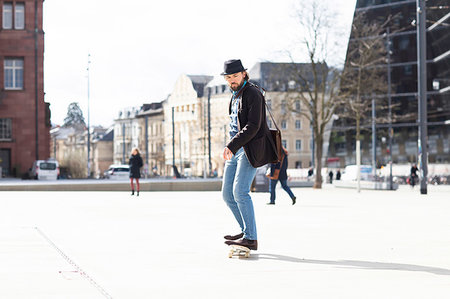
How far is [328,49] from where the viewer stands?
142ft

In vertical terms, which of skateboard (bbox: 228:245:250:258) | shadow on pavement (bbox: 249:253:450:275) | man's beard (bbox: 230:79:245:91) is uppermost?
man's beard (bbox: 230:79:245:91)

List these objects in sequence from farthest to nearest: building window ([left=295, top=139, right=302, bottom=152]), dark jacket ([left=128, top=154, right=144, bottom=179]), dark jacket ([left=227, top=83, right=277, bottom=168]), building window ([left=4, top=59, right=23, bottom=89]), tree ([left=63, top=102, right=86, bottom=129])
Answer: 1. tree ([left=63, top=102, right=86, bottom=129])
2. building window ([left=295, top=139, right=302, bottom=152])
3. building window ([left=4, top=59, right=23, bottom=89])
4. dark jacket ([left=128, top=154, right=144, bottom=179])
5. dark jacket ([left=227, top=83, right=277, bottom=168])

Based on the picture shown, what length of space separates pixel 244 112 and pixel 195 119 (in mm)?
120823

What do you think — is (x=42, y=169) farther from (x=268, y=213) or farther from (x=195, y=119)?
(x=195, y=119)

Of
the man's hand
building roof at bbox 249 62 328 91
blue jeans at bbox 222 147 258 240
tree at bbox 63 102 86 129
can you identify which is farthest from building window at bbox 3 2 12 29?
tree at bbox 63 102 86 129

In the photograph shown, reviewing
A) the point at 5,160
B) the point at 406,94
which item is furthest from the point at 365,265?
the point at 406,94

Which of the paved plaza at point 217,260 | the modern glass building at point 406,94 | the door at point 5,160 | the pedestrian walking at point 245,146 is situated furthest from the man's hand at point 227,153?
the modern glass building at point 406,94

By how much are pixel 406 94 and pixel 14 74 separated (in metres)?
37.7

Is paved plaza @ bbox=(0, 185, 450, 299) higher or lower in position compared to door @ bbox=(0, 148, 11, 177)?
lower

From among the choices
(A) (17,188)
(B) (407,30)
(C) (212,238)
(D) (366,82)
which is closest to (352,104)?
(D) (366,82)

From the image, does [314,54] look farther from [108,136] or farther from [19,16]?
[108,136]

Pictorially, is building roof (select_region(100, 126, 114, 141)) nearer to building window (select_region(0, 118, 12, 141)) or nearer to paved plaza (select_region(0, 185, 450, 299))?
building window (select_region(0, 118, 12, 141))

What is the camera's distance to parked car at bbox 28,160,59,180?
185 feet

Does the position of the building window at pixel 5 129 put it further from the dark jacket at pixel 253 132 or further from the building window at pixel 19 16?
the dark jacket at pixel 253 132
